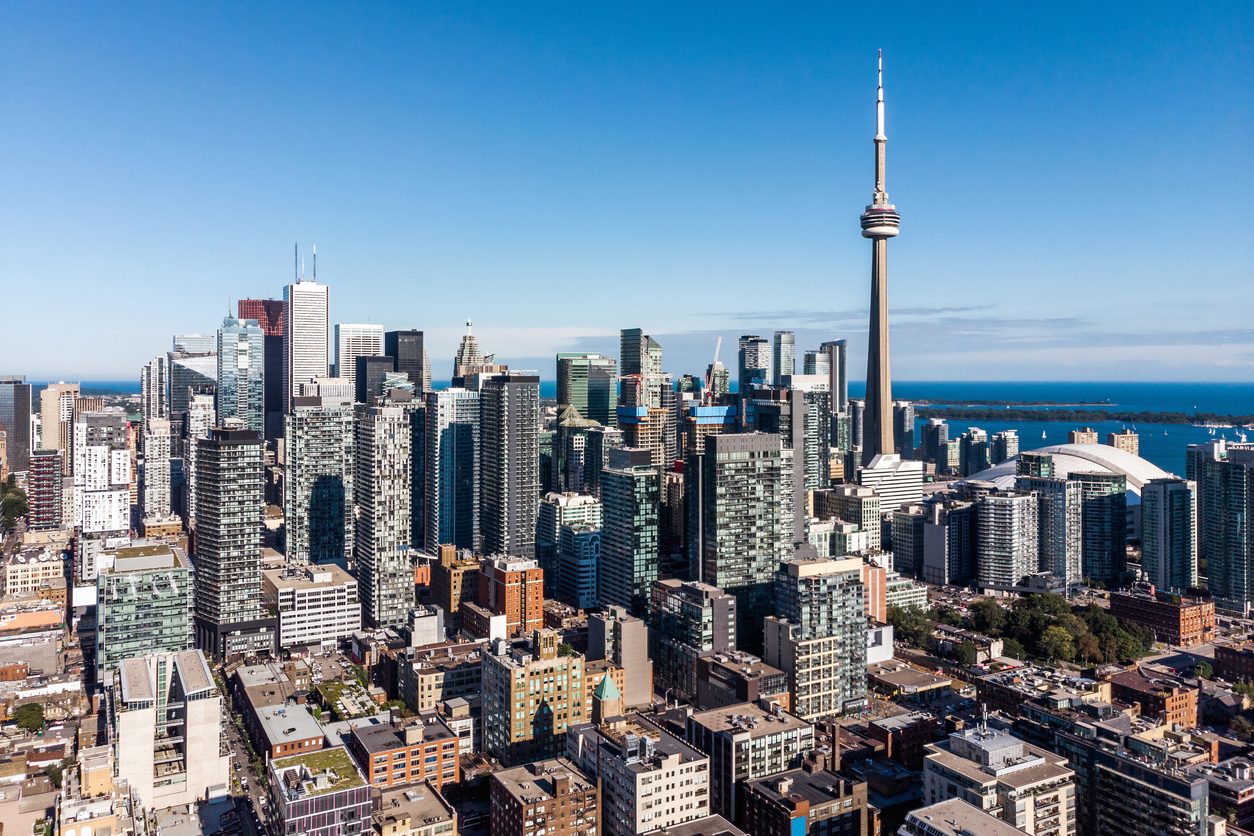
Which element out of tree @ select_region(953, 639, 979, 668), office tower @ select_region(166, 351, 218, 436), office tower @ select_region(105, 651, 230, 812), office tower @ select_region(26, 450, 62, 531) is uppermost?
office tower @ select_region(166, 351, 218, 436)

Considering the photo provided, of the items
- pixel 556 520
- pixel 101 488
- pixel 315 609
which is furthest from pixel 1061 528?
pixel 101 488

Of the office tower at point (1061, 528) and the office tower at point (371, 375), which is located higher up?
the office tower at point (371, 375)

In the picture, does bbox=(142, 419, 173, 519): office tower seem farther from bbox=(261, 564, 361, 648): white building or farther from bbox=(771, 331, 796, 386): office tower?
bbox=(771, 331, 796, 386): office tower

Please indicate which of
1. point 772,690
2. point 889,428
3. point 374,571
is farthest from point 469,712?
point 889,428

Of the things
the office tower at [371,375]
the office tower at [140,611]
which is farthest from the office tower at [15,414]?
the office tower at [140,611]

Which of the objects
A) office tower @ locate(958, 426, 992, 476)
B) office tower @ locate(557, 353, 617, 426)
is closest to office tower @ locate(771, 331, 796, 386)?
office tower @ locate(958, 426, 992, 476)

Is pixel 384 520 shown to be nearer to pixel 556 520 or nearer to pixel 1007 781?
pixel 556 520

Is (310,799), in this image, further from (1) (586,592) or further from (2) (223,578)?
(1) (586,592)

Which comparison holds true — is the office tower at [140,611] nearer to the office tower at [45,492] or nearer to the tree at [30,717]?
the tree at [30,717]
